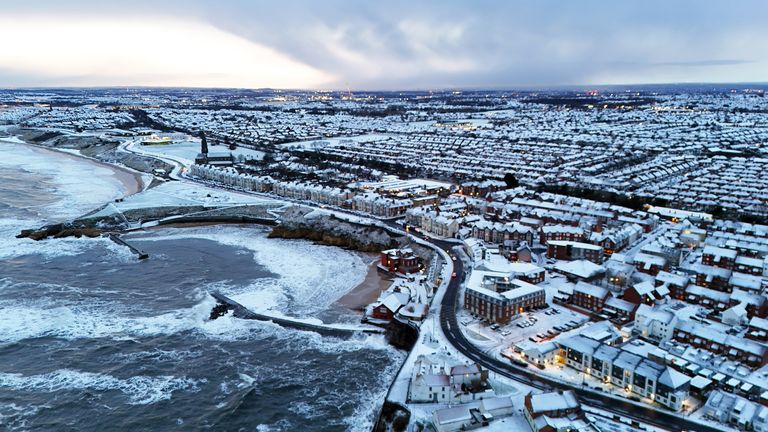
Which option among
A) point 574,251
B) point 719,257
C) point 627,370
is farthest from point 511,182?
point 627,370

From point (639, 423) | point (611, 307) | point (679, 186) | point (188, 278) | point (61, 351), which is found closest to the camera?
point (639, 423)

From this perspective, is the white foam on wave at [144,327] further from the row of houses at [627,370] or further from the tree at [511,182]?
the tree at [511,182]

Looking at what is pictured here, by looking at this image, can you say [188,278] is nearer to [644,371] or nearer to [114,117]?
[644,371]

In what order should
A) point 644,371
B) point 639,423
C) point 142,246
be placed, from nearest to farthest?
point 639,423 < point 644,371 < point 142,246

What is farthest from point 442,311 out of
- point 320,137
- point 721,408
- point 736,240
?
point 320,137

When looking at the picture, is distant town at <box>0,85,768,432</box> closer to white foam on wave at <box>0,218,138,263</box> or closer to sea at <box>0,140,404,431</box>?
white foam on wave at <box>0,218,138,263</box>

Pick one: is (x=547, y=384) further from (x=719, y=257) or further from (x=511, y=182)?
(x=511, y=182)
